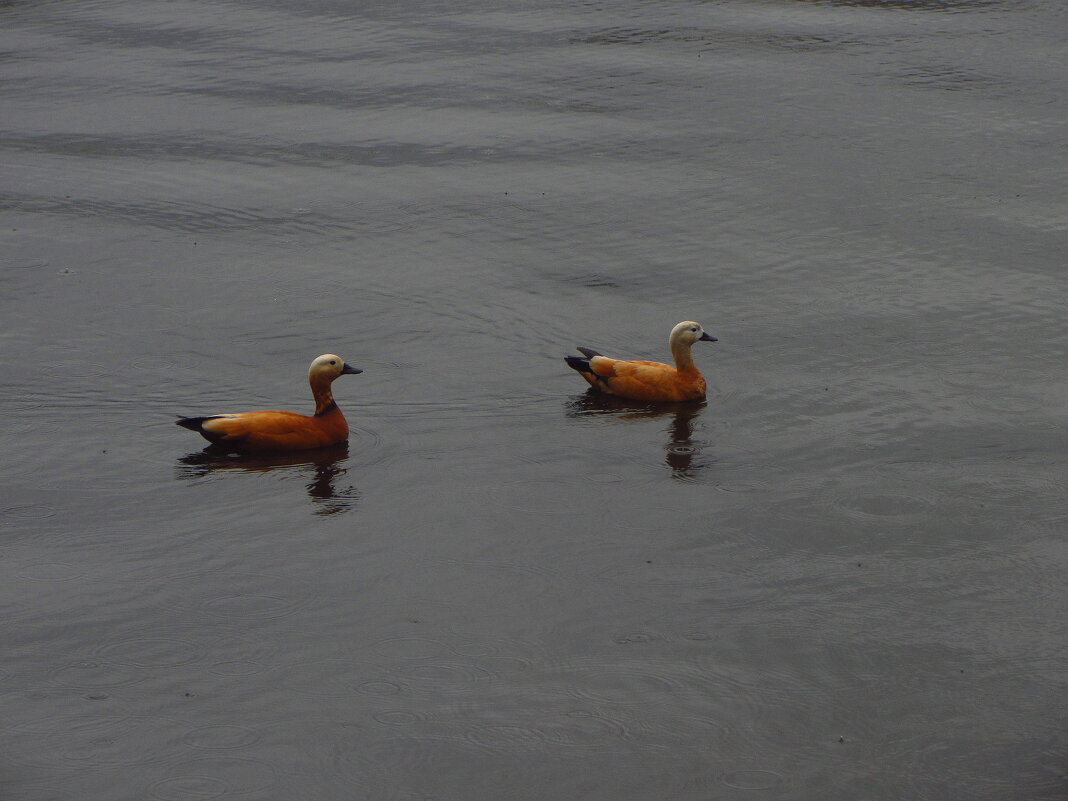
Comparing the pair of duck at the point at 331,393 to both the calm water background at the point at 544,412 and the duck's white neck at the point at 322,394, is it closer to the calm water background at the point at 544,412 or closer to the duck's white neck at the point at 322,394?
the duck's white neck at the point at 322,394

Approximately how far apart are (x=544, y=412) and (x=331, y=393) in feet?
5.92

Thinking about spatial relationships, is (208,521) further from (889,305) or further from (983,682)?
(889,305)

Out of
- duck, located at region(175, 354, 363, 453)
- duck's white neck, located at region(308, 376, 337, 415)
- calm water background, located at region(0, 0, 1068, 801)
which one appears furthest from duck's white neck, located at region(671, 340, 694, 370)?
duck's white neck, located at region(308, 376, 337, 415)

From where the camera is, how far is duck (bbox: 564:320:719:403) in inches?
470

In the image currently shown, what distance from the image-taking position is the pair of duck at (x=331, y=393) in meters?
10.9

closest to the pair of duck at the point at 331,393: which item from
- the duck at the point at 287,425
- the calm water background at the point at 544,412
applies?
the duck at the point at 287,425

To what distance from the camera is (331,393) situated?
11297 mm

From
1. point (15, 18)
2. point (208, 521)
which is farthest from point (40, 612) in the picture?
point (15, 18)

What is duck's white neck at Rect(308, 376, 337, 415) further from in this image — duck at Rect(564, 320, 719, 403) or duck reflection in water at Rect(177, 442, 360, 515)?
duck at Rect(564, 320, 719, 403)

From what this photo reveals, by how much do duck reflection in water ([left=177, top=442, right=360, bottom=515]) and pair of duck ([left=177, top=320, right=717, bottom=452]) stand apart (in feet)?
0.26

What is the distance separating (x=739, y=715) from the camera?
292 inches

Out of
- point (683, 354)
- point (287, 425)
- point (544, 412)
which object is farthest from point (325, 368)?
point (683, 354)

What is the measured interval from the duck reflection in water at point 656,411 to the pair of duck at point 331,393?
0.21 ft

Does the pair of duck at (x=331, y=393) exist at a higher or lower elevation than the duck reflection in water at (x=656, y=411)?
higher
